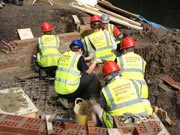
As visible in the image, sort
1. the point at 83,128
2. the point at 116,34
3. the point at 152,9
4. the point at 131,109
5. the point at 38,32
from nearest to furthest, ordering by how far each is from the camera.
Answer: the point at 83,128 → the point at 131,109 → the point at 116,34 → the point at 38,32 → the point at 152,9

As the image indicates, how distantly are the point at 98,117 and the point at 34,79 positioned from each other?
2.83m

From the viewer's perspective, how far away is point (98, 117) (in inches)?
153

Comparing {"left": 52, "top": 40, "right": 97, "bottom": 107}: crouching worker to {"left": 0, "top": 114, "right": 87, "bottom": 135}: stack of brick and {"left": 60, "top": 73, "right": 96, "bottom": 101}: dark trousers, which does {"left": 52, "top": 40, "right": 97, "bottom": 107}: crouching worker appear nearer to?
{"left": 60, "top": 73, "right": 96, "bottom": 101}: dark trousers

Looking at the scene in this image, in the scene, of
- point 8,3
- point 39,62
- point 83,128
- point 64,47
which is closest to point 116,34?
point 64,47

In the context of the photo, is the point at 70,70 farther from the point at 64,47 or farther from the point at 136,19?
the point at 136,19

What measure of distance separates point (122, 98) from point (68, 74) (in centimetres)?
155

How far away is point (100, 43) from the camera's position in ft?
18.0

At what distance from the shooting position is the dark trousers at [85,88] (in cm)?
475

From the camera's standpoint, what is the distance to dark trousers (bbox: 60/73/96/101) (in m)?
4.75

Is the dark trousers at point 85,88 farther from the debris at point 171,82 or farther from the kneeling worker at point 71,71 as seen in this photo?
the debris at point 171,82

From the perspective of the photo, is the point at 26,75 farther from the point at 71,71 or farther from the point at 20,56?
the point at 71,71

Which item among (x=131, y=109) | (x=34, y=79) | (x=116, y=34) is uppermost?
(x=116, y=34)

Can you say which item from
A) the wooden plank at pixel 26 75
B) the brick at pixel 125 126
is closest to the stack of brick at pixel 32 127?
the brick at pixel 125 126

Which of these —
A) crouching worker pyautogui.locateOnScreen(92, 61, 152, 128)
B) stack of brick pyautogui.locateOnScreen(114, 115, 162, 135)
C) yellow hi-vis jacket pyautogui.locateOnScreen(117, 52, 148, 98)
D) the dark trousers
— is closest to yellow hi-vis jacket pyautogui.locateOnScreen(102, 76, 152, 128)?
crouching worker pyautogui.locateOnScreen(92, 61, 152, 128)
